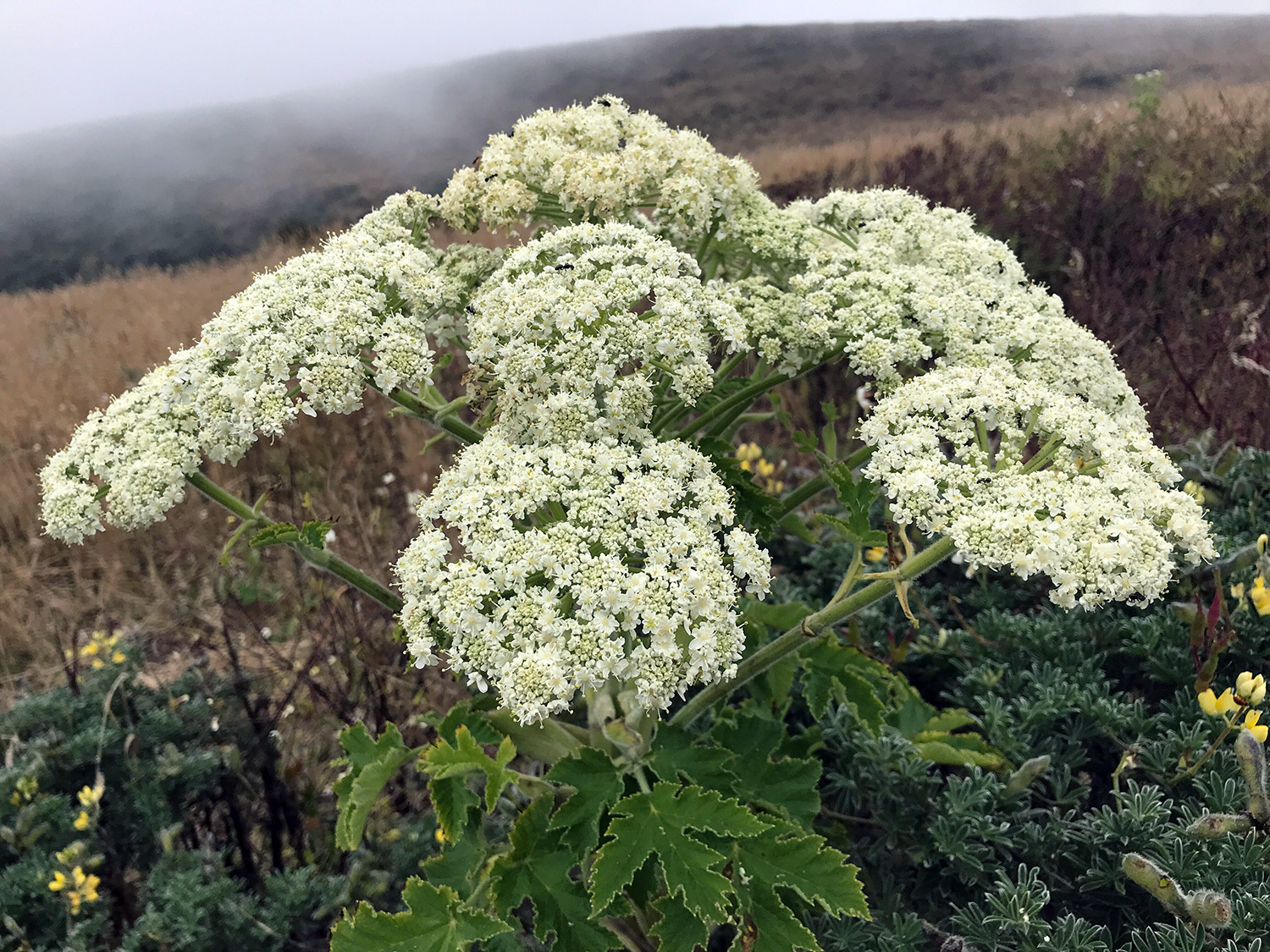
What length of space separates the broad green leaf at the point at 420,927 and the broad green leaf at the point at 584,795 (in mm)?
310

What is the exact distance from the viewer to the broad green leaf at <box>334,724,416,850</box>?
2.42 meters

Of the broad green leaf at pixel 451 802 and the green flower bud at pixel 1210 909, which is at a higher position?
the broad green leaf at pixel 451 802

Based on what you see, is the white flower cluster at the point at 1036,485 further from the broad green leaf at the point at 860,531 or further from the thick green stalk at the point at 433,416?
the thick green stalk at the point at 433,416

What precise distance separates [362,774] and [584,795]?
696 mm

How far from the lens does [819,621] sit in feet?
7.54

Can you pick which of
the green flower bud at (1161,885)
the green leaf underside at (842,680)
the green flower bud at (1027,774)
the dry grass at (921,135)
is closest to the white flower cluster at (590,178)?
the green leaf underside at (842,680)

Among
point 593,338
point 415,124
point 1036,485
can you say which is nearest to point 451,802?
point 593,338

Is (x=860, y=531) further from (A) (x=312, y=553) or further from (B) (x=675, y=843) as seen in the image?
(A) (x=312, y=553)

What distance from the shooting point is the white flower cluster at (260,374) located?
2295 mm

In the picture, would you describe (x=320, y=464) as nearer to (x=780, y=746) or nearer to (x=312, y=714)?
(x=312, y=714)

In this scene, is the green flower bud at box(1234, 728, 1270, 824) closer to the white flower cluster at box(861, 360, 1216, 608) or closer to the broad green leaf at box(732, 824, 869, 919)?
the white flower cluster at box(861, 360, 1216, 608)

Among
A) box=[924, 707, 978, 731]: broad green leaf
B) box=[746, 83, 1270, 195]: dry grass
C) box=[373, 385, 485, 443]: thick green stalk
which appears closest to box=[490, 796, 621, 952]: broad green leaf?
box=[373, 385, 485, 443]: thick green stalk

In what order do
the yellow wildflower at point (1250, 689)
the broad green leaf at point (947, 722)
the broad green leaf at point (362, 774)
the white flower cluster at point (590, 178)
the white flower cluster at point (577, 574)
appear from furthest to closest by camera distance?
the broad green leaf at point (947, 722)
the yellow wildflower at point (1250, 689)
the white flower cluster at point (590, 178)
the broad green leaf at point (362, 774)
the white flower cluster at point (577, 574)

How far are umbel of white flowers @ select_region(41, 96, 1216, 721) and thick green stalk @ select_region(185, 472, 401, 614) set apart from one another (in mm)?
116
